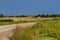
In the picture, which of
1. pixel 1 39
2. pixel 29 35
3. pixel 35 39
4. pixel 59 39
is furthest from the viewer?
pixel 1 39

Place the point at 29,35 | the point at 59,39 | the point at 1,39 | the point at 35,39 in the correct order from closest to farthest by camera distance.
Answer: the point at 35,39 → the point at 29,35 → the point at 59,39 → the point at 1,39

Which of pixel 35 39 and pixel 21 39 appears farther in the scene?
pixel 21 39

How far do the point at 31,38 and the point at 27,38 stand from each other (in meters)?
0.43

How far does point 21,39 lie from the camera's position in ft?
56.1

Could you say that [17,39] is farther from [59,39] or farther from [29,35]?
[59,39]

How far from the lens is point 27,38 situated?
1675 cm

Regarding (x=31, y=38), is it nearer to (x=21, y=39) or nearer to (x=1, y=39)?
(x=21, y=39)

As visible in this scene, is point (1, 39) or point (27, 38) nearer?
point (27, 38)

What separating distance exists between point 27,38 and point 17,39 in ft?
3.26

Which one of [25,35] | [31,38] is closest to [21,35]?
[25,35]

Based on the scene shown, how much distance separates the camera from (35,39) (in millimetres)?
15797

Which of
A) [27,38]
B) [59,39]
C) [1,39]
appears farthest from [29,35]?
[1,39]

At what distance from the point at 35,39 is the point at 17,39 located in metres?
2.03

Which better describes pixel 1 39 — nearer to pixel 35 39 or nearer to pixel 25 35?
pixel 25 35
